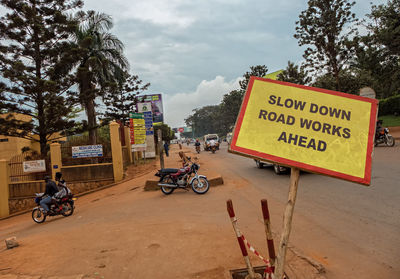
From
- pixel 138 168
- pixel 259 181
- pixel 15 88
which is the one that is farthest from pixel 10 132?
pixel 259 181

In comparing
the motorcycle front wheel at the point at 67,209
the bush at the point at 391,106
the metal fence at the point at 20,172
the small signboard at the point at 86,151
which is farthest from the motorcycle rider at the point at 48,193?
the bush at the point at 391,106

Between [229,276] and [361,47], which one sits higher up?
[361,47]

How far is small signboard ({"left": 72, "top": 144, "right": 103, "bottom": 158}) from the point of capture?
13.6 metres

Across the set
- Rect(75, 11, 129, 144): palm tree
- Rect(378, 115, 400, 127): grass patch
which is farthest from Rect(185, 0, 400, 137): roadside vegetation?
Rect(75, 11, 129, 144): palm tree

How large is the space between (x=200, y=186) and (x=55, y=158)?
9231mm

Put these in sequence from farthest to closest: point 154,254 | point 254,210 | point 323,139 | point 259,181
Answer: point 259,181 < point 254,210 < point 154,254 < point 323,139

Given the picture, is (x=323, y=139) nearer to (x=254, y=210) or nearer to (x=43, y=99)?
(x=254, y=210)

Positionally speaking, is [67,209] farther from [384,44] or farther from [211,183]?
[384,44]

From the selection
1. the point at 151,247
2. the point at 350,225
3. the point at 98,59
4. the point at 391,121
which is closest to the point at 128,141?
the point at 98,59

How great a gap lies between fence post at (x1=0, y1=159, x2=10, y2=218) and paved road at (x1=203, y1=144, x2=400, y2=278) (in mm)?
12770

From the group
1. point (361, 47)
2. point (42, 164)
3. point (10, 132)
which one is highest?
point (361, 47)

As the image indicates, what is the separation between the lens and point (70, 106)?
14.8 m

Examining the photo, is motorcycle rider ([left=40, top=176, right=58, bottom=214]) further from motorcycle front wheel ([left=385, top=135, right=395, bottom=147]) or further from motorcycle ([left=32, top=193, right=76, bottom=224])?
motorcycle front wheel ([left=385, top=135, right=395, bottom=147])

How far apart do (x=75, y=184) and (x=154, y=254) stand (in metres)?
11.3
